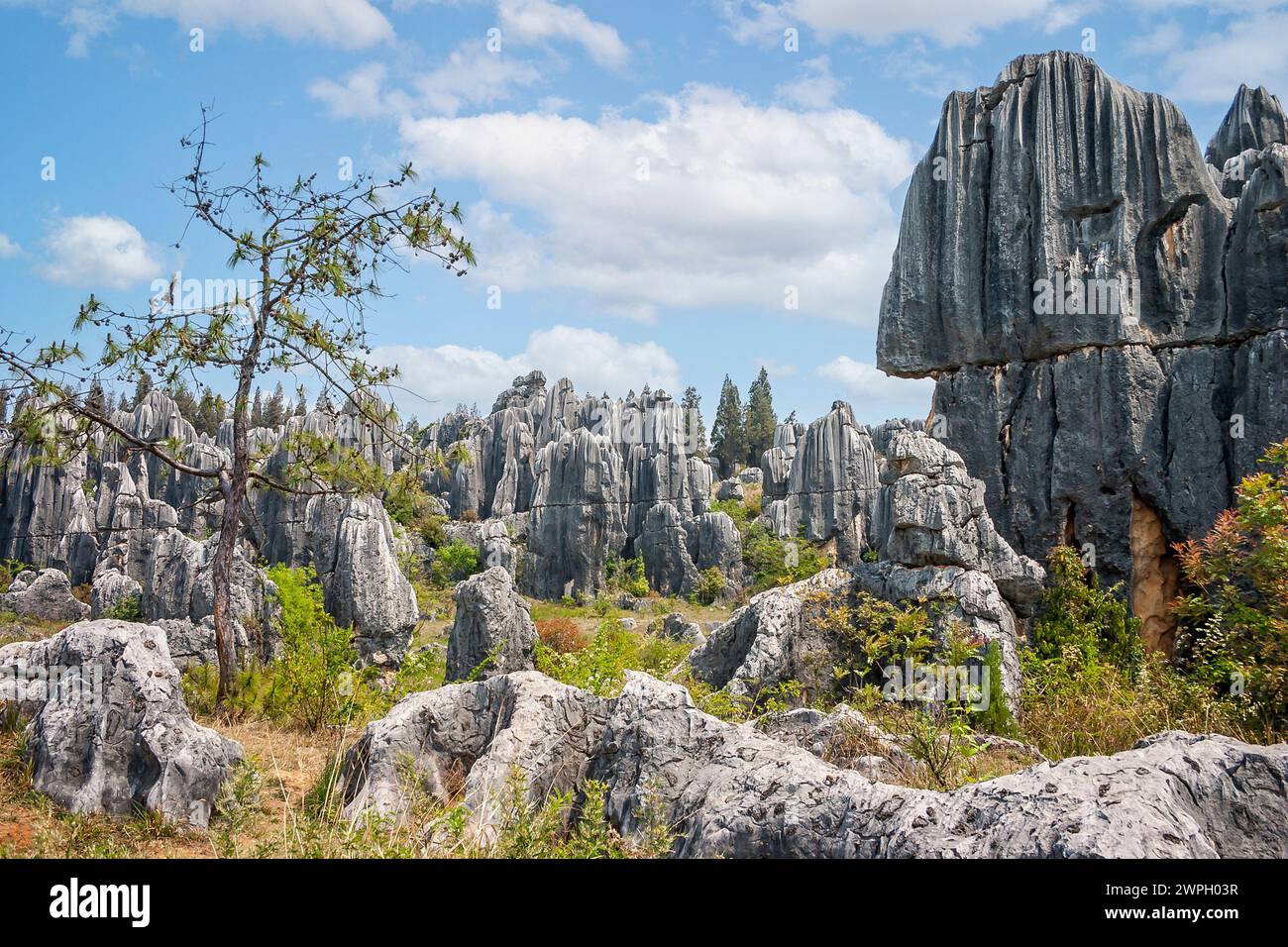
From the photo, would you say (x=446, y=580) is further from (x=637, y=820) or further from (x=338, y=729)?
(x=637, y=820)

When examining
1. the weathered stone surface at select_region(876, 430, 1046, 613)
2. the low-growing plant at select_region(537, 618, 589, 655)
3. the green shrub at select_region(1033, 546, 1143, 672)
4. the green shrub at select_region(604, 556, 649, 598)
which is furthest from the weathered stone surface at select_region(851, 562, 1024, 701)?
the green shrub at select_region(604, 556, 649, 598)

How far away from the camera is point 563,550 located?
45.8m

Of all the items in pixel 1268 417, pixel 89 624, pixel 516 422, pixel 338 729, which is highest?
pixel 516 422

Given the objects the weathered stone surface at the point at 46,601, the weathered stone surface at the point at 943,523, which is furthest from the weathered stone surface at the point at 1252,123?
the weathered stone surface at the point at 46,601

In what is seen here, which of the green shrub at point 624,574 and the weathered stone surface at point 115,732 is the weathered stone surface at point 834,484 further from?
the weathered stone surface at point 115,732

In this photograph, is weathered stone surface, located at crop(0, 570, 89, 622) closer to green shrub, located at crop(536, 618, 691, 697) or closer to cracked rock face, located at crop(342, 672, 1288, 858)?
green shrub, located at crop(536, 618, 691, 697)

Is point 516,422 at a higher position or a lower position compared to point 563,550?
higher

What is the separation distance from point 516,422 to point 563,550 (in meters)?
20.5

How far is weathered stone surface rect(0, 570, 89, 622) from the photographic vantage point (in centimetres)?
3098

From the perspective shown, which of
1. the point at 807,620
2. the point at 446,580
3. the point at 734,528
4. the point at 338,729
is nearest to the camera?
the point at 338,729

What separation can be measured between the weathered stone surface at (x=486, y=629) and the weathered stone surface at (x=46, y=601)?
77.5 feet

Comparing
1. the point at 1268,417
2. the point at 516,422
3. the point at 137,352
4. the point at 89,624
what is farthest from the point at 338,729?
the point at 516,422

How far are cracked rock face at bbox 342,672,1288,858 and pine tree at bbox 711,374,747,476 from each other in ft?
228

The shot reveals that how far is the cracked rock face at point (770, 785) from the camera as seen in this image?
10.1 ft
